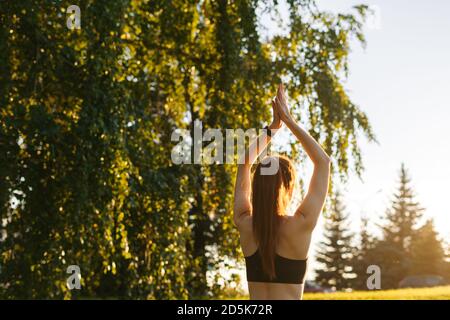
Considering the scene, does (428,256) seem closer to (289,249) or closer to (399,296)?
(399,296)

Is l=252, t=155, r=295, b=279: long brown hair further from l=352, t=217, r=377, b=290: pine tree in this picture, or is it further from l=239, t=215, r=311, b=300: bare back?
l=352, t=217, r=377, b=290: pine tree

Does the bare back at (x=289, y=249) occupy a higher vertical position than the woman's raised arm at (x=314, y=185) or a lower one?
lower

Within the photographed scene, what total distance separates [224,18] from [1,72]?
8.31 ft

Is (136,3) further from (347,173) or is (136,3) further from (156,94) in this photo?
(347,173)

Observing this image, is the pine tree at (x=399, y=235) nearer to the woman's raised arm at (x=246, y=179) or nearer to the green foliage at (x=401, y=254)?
the green foliage at (x=401, y=254)

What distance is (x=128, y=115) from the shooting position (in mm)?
5750

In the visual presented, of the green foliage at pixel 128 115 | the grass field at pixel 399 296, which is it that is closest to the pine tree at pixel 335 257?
the grass field at pixel 399 296

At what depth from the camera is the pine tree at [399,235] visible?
4031 cm

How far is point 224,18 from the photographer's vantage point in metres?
7.07

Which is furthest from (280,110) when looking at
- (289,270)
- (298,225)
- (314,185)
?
(289,270)

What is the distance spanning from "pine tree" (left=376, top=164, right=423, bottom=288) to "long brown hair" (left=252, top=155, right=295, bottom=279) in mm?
38237

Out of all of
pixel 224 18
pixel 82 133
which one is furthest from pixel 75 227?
pixel 224 18

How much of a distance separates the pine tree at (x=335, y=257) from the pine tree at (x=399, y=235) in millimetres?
2658

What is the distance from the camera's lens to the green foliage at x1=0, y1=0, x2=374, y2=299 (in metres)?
5.52
